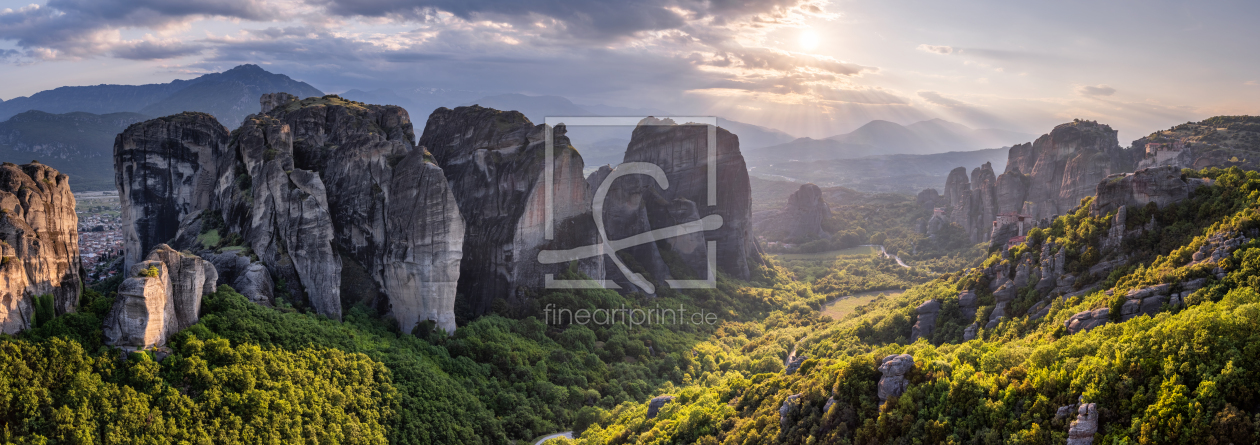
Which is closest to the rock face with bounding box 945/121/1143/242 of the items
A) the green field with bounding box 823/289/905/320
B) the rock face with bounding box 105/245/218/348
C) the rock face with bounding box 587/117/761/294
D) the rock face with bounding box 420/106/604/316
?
the green field with bounding box 823/289/905/320

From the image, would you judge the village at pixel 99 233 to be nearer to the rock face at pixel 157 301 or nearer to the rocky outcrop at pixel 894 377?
the rock face at pixel 157 301

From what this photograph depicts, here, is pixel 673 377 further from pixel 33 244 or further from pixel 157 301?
pixel 33 244

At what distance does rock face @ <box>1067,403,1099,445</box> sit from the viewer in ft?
68.2

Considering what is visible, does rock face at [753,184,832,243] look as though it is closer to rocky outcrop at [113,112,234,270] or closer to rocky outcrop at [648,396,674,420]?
rocky outcrop at [648,396,674,420]

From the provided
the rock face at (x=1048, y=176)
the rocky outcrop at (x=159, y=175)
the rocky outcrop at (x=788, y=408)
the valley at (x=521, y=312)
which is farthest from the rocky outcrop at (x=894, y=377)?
the rock face at (x=1048, y=176)

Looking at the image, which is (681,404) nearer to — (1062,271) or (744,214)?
(1062,271)

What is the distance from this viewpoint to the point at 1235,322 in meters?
20.8

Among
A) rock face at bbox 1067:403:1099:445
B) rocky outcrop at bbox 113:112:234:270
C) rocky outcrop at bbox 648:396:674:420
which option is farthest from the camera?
rocky outcrop at bbox 113:112:234:270

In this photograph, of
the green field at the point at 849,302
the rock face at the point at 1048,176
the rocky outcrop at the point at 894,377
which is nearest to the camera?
the rocky outcrop at the point at 894,377

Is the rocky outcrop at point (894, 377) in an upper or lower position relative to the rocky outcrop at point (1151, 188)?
lower

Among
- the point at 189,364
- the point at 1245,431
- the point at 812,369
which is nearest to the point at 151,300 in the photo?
the point at 189,364

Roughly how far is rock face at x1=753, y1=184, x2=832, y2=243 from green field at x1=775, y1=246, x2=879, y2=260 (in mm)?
6967

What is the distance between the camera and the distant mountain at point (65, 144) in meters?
165

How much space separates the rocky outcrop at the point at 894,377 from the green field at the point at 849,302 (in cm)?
5056
